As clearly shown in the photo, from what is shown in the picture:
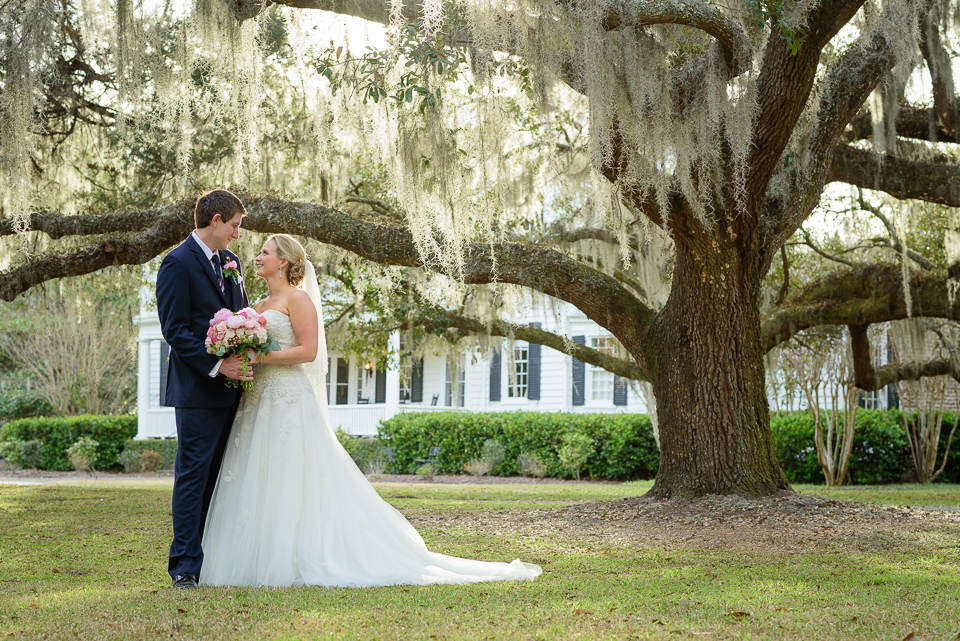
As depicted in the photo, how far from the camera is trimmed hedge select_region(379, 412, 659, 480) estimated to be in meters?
15.6

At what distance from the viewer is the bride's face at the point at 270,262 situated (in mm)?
4453

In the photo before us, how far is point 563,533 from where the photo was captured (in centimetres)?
620

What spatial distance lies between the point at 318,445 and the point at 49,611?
1.39m

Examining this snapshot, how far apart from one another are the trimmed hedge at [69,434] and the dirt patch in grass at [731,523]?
14.7m

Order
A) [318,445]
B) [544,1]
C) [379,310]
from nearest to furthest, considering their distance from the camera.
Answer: [318,445]
[544,1]
[379,310]

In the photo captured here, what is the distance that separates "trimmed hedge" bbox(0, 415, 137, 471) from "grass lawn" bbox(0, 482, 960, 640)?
1480 cm

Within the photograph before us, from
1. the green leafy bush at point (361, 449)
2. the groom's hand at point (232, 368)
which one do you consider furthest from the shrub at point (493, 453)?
the groom's hand at point (232, 368)

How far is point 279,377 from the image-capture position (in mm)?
4344

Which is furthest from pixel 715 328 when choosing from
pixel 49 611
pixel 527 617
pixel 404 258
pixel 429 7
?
pixel 49 611

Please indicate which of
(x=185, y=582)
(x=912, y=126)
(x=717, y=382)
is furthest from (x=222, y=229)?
(x=912, y=126)

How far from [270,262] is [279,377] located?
1.90 ft

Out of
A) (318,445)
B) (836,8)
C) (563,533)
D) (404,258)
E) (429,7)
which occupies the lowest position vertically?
(563,533)

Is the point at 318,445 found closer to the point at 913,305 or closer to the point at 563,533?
the point at 563,533

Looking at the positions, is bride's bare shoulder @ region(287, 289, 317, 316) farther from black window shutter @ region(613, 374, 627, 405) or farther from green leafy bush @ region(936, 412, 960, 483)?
black window shutter @ region(613, 374, 627, 405)
